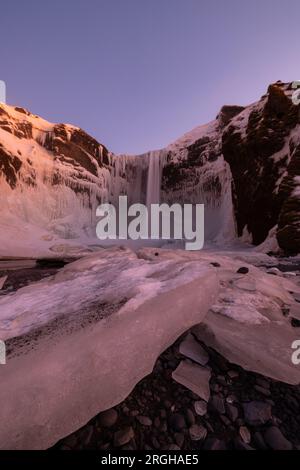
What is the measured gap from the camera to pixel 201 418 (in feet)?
3.13

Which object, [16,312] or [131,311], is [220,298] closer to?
[131,311]

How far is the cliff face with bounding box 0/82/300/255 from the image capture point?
1315 cm

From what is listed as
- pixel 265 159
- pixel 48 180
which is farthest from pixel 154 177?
pixel 265 159

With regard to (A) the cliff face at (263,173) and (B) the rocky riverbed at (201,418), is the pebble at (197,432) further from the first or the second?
(A) the cliff face at (263,173)

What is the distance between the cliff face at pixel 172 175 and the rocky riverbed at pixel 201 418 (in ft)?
30.3

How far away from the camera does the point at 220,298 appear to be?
2025 millimetres

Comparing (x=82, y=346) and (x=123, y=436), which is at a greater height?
(x=82, y=346)

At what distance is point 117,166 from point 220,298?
2473cm

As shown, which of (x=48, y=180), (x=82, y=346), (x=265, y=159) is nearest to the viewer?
(x=82, y=346)

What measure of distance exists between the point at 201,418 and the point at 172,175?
1012 inches

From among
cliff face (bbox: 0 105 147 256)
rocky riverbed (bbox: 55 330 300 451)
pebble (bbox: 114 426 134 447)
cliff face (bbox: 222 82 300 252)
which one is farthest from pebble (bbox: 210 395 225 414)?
cliff face (bbox: 0 105 147 256)

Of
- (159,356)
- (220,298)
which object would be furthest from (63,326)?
Answer: (220,298)

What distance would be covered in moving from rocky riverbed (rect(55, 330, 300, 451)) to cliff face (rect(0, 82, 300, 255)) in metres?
9.22

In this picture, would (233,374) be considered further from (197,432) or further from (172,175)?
(172,175)
